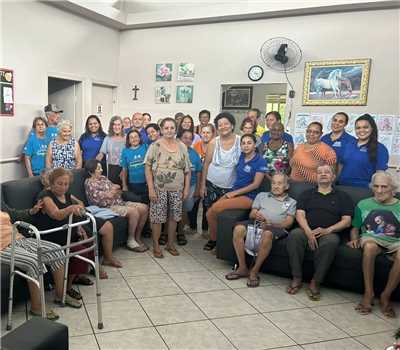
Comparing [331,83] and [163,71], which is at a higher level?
[163,71]

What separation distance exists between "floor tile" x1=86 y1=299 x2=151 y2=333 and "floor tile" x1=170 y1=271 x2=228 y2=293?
1.58 feet

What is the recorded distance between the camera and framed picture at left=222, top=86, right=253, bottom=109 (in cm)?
588

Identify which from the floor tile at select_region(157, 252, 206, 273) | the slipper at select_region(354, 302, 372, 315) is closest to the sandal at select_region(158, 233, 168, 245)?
the floor tile at select_region(157, 252, 206, 273)

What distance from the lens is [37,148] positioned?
459 cm

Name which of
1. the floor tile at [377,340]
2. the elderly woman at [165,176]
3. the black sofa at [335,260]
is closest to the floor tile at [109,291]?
the elderly woman at [165,176]

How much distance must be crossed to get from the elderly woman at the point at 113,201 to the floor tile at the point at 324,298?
1524mm

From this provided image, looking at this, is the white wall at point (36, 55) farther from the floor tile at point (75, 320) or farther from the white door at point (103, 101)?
the floor tile at point (75, 320)

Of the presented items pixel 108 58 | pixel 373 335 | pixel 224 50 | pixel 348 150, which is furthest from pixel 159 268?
pixel 108 58

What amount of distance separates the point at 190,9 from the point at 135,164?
10.6ft

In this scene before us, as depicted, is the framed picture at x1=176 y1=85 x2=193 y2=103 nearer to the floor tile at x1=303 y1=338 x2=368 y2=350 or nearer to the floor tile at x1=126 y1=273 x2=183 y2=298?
the floor tile at x1=126 y1=273 x2=183 y2=298

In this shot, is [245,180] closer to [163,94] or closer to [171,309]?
[171,309]

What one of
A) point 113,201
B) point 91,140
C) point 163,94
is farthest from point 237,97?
point 113,201

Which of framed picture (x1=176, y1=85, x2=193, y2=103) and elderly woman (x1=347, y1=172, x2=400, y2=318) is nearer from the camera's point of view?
elderly woman (x1=347, y1=172, x2=400, y2=318)

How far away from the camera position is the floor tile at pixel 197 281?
294cm
